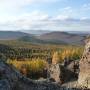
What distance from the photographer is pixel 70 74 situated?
301ft

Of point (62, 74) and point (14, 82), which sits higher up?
point (14, 82)

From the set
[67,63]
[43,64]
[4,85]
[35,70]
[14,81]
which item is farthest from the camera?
[43,64]

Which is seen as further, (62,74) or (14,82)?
(62,74)

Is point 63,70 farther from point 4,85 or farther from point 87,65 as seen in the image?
point 4,85

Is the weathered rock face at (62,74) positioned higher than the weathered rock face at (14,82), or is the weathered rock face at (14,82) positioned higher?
the weathered rock face at (14,82)

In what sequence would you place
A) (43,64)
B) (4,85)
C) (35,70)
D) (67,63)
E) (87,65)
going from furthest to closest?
(43,64)
(35,70)
(67,63)
(87,65)
(4,85)

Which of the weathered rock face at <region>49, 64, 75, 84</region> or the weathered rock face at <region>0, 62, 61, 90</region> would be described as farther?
the weathered rock face at <region>49, 64, 75, 84</region>

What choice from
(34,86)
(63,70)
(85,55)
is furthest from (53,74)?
(34,86)

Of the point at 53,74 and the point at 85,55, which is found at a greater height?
the point at 85,55

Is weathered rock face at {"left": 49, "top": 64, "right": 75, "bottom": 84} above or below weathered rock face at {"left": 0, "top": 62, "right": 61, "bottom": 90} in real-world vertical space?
below

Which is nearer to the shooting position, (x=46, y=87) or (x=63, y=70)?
(x=46, y=87)


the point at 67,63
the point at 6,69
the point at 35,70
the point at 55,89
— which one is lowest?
the point at 35,70

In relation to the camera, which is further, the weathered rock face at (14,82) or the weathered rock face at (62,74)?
the weathered rock face at (62,74)

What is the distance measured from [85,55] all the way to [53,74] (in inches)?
1218
